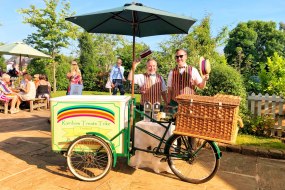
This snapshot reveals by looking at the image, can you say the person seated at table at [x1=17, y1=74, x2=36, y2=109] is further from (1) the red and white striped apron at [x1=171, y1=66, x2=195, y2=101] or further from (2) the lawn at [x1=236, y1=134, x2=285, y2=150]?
(2) the lawn at [x1=236, y1=134, x2=285, y2=150]

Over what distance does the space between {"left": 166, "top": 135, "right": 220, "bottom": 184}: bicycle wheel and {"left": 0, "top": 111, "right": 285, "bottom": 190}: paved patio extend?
0.13 meters

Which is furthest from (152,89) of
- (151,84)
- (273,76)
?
(273,76)

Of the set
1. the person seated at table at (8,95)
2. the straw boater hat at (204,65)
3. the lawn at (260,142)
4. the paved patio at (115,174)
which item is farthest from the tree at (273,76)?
the person seated at table at (8,95)

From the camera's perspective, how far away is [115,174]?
154 inches

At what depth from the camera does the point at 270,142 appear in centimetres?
582

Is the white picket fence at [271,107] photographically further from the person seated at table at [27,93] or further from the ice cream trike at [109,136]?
the person seated at table at [27,93]

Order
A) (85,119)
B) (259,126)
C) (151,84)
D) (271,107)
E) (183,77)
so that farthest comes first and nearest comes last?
(271,107) < (259,126) < (151,84) < (183,77) < (85,119)

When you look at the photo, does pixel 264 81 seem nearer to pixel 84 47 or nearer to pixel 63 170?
pixel 63 170

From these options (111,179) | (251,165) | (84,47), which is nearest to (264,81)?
(251,165)

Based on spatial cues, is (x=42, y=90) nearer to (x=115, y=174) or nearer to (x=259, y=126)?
(x=115, y=174)

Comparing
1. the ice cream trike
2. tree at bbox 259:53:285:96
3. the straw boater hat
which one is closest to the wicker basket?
the ice cream trike

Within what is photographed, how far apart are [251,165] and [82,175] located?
291 centimetres

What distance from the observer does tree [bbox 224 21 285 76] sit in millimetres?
45844

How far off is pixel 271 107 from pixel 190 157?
4.21m
